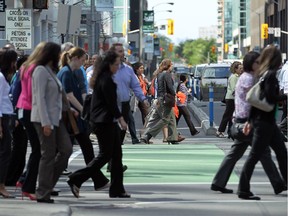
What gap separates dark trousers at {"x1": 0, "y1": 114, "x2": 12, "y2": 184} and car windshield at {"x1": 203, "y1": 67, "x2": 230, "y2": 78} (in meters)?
41.0

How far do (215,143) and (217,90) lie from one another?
28.8 m

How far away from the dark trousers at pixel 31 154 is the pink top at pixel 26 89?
79 millimetres

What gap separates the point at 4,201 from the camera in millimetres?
13273

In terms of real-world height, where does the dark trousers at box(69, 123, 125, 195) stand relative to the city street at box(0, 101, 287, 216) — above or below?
above

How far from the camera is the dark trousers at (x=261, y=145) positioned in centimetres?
1312

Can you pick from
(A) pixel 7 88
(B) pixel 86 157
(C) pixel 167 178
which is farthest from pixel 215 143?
(A) pixel 7 88

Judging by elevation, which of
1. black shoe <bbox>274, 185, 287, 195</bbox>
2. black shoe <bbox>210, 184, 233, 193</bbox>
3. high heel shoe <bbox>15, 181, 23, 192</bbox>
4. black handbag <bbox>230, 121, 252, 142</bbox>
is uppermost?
black handbag <bbox>230, 121, 252, 142</bbox>

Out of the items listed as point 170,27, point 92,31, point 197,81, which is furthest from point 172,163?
point 170,27

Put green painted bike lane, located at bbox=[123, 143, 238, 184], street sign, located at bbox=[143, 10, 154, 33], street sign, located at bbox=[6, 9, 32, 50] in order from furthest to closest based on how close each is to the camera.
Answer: street sign, located at bbox=[143, 10, 154, 33]
street sign, located at bbox=[6, 9, 32, 50]
green painted bike lane, located at bbox=[123, 143, 238, 184]

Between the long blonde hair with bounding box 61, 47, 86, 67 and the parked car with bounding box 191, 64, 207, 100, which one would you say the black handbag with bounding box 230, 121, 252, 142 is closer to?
the long blonde hair with bounding box 61, 47, 86, 67

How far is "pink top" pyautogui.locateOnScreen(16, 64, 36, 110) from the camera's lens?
42.3 feet

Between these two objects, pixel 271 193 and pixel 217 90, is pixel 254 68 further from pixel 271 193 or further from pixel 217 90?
pixel 217 90

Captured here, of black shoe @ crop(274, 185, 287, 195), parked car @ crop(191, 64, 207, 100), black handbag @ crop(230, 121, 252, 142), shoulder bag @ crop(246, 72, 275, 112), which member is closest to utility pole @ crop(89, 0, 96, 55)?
parked car @ crop(191, 64, 207, 100)

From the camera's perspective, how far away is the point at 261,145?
13219 mm
